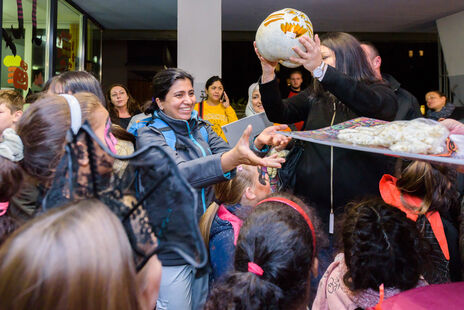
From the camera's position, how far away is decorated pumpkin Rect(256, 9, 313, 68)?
1.56 m

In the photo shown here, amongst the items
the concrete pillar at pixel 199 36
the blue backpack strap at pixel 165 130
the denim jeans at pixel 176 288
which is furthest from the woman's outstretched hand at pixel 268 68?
the concrete pillar at pixel 199 36

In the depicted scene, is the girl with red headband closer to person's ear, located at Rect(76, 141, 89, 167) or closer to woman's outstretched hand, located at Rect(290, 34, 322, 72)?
woman's outstretched hand, located at Rect(290, 34, 322, 72)

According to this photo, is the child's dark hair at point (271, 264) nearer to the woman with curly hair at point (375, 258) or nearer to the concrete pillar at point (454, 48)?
the woman with curly hair at point (375, 258)

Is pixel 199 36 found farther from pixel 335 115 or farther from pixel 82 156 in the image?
pixel 82 156

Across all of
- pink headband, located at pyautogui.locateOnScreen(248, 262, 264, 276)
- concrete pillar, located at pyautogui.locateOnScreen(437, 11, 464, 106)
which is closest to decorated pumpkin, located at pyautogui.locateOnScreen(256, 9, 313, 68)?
pink headband, located at pyautogui.locateOnScreen(248, 262, 264, 276)

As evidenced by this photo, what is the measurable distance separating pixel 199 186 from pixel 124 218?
0.83 metres

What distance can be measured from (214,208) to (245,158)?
0.38 metres

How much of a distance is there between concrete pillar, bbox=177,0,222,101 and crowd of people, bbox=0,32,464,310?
3.01 meters

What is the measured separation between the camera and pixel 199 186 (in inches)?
58.9

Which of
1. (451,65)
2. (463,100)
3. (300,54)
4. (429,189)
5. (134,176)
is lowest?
(429,189)

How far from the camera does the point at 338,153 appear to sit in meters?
1.66

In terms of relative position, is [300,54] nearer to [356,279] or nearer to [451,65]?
[356,279]

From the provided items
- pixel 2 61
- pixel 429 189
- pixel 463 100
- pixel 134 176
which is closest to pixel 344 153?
pixel 429 189

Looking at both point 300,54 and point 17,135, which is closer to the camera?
point 17,135
